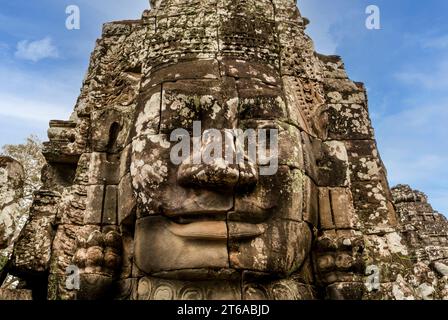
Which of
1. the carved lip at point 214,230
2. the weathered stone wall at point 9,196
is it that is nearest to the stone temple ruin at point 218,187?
the carved lip at point 214,230

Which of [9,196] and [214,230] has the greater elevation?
[9,196]

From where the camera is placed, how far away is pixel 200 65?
149 inches

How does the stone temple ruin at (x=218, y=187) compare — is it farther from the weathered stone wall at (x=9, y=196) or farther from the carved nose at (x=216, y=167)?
the weathered stone wall at (x=9, y=196)

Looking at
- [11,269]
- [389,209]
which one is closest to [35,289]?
[11,269]

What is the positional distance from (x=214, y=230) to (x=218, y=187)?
0.31 meters

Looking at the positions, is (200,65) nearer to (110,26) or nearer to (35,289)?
(110,26)

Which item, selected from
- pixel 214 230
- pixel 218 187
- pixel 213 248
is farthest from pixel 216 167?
pixel 213 248

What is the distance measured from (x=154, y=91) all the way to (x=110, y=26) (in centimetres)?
208

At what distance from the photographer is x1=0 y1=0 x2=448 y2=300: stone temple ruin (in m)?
3.14

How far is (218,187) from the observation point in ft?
10.2

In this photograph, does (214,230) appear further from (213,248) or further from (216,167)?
(216,167)

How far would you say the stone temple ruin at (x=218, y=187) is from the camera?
3.14 m

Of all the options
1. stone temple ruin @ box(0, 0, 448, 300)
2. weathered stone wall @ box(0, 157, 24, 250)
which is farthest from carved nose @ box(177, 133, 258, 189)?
weathered stone wall @ box(0, 157, 24, 250)
